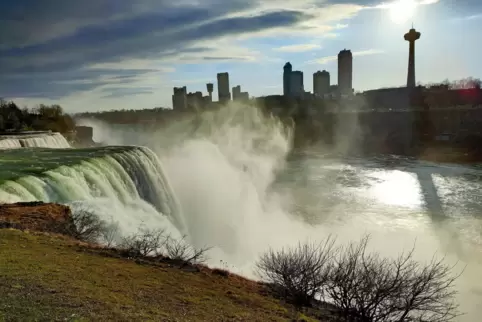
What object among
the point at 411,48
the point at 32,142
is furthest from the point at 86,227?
the point at 411,48

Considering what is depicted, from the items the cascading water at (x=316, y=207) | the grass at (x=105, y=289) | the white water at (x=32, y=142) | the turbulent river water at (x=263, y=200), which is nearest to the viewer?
the grass at (x=105, y=289)

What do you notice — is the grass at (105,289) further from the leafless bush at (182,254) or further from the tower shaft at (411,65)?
the tower shaft at (411,65)

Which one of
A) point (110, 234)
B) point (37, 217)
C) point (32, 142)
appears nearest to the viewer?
point (37, 217)

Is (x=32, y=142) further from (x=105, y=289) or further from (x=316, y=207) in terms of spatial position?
(x=105, y=289)

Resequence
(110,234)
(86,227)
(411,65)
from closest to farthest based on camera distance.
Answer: (86,227)
(110,234)
(411,65)

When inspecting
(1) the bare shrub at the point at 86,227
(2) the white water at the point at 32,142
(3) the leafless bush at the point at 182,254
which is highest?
(2) the white water at the point at 32,142

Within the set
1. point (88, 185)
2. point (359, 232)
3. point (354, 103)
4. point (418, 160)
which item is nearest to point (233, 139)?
point (418, 160)

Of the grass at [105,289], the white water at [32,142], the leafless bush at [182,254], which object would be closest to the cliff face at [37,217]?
the grass at [105,289]
